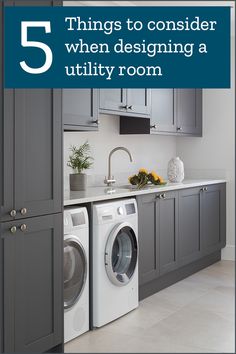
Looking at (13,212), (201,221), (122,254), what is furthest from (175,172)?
(13,212)

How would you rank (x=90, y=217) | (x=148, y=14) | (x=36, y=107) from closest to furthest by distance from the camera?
(x=36, y=107) → (x=90, y=217) → (x=148, y=14)

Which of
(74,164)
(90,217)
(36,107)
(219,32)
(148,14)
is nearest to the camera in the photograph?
(36,107)

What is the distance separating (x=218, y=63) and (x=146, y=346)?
2881 millimetres

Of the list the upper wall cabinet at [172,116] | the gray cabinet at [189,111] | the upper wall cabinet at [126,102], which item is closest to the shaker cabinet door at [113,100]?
the upper wall cabinet at [126,102]

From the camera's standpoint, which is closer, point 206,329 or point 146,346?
point 146,346

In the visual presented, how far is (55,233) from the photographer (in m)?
2.89

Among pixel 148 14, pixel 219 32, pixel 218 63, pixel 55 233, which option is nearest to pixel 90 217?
pixel 55 233

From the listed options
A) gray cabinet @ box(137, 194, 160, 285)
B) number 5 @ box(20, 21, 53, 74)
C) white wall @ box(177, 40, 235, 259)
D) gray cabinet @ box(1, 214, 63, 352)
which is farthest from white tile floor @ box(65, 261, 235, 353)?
number 5 @ box(20, 21, 53, 74)

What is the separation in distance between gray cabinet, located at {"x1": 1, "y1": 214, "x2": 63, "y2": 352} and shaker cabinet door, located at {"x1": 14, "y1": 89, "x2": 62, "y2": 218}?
0.09 metres

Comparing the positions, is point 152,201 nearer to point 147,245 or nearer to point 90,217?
point 147,245

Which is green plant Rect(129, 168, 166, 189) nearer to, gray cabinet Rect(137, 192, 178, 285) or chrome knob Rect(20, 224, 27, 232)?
gray cabinet Rect(137, 192, 178, 285)

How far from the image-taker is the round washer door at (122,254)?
352cm

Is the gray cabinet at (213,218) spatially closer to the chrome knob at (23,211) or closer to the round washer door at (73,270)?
the round washer door at (73,270)

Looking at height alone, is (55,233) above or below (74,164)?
below
